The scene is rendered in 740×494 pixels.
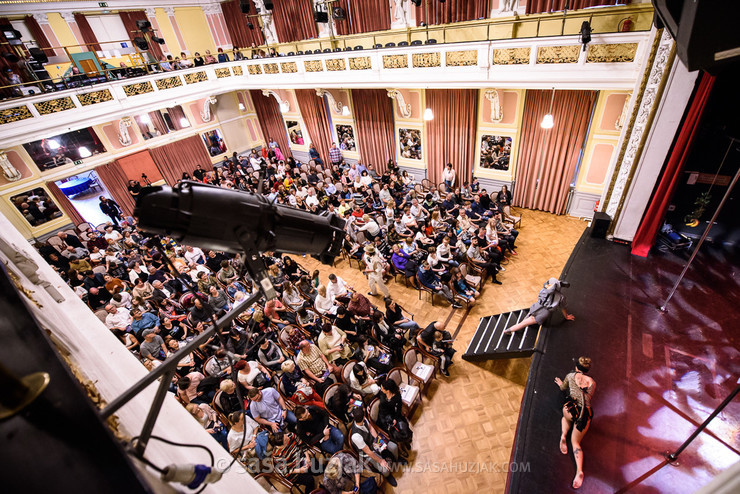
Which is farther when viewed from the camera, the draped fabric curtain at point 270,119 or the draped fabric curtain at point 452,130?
the draped fabric curtain at point 270,119

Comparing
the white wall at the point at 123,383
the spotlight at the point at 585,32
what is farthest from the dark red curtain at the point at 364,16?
the white wall at the point at 123,383

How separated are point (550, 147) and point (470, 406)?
260 inches

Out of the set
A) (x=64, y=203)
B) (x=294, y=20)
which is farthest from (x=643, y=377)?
(x=64, y=203)

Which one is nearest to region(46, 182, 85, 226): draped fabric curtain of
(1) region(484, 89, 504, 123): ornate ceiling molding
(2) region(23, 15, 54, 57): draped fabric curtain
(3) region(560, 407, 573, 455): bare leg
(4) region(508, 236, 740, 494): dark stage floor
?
(2) region(23, 15, 54, 57): draped fabric curtain

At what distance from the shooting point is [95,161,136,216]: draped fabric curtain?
10.9 meters

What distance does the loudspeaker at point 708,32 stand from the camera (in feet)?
7.02

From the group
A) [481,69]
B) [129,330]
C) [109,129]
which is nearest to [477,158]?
[481,69]

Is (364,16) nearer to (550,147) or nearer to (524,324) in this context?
(550,147)

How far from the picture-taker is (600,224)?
6020 mm

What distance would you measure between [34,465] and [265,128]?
1612 centimetres

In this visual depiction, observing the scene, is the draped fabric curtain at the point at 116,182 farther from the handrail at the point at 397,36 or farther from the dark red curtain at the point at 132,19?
the dark red curtain at the point at 132,19

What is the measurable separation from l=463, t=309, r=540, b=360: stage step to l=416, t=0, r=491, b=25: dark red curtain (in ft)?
23.4

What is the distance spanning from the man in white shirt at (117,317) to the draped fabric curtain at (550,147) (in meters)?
9.47

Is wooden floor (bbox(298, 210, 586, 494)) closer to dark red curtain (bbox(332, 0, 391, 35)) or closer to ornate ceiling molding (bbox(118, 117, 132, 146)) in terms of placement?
dark red curtain (bbox(332, 0, 391, 35))
